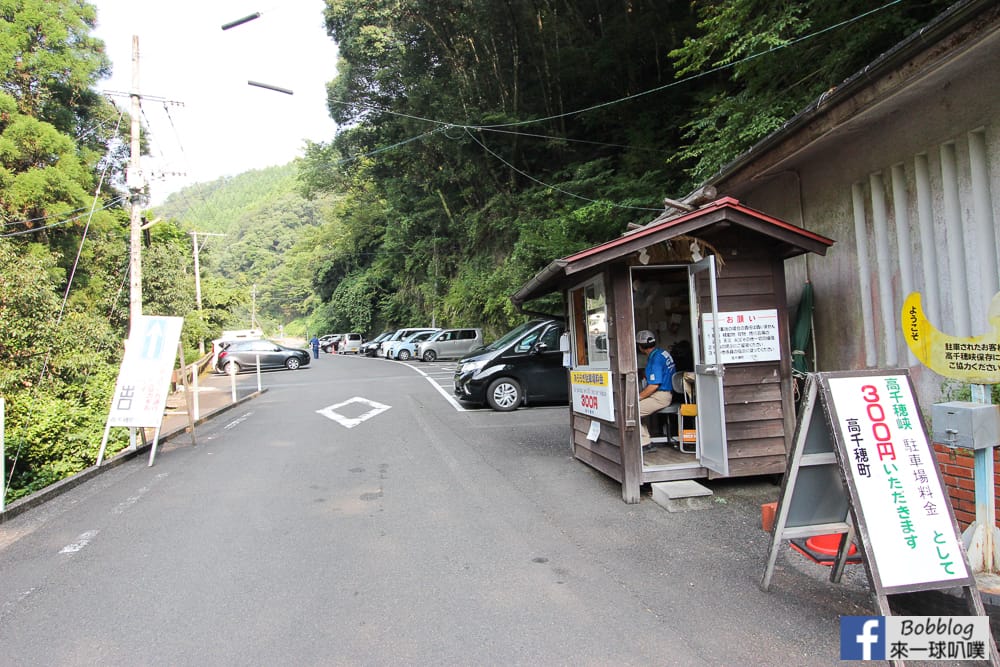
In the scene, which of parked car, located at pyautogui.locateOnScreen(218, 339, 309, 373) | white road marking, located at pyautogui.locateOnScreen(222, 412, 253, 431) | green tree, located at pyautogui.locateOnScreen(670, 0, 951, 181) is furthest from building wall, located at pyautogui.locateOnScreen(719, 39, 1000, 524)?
parked car, located at pyautogui.locateOnScreen(218, 339, 309, 373)

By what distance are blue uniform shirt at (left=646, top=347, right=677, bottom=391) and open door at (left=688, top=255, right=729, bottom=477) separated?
0.49m

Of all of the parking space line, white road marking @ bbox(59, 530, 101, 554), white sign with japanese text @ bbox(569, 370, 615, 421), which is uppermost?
white sign with japanese text @ bbox(569, 370, 615, 421)

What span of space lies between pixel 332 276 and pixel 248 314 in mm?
35250

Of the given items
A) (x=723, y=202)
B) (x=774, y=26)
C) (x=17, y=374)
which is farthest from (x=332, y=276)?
(x=723, y=202)

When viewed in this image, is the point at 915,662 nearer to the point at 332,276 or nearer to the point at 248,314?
the point at 332,276

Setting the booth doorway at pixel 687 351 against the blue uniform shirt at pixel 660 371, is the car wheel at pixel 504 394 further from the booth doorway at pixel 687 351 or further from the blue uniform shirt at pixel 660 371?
the blue uniform shirt at pixel 660 371

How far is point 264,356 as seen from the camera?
27.0 meters

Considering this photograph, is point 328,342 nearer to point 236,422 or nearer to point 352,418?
point 236,422

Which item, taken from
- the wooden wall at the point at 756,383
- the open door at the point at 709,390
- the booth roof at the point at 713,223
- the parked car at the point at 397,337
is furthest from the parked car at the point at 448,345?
the booth roof at the point at 713,223

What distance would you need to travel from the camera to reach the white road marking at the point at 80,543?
486cm

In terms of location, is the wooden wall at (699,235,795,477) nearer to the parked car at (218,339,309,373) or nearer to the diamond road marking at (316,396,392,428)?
the diamond road marking at (316,396,392,428)

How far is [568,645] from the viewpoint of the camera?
317 cm

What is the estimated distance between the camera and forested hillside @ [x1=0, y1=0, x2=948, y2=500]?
33.6ft

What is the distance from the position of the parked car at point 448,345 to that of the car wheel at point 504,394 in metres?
17.3
